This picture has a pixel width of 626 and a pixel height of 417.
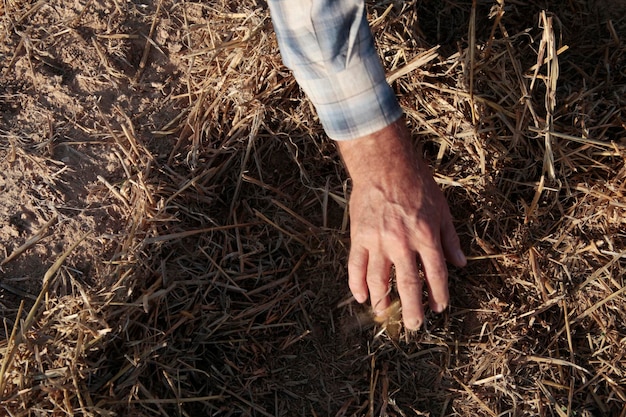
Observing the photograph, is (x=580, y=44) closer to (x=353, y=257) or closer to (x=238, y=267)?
(x=353, y=257)

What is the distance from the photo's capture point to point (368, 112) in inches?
55.4

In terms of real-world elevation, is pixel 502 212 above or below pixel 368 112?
below

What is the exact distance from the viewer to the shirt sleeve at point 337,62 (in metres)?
1.32

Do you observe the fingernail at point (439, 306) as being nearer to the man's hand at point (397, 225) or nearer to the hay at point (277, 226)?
the man's hand at point (397, 225)

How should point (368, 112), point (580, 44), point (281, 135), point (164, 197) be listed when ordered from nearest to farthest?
point (368, 112), point (164, 197), point (281, 135), point (580, 44)

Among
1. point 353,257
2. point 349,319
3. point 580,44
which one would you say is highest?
point 353,257

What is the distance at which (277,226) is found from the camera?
5.50 feet

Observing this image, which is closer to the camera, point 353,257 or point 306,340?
point 353,257

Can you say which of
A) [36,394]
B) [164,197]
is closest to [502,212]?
[164,197]

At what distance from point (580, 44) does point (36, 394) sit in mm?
1812

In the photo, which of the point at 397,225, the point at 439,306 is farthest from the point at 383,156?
the point at 439,306

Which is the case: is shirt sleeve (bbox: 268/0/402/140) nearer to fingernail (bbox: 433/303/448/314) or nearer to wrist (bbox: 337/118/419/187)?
wrist (bbox: 337/118/419/187)

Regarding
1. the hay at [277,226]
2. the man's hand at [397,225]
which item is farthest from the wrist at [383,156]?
the hay at [277,226]

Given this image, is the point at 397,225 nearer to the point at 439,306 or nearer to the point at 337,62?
the point at 439,306
